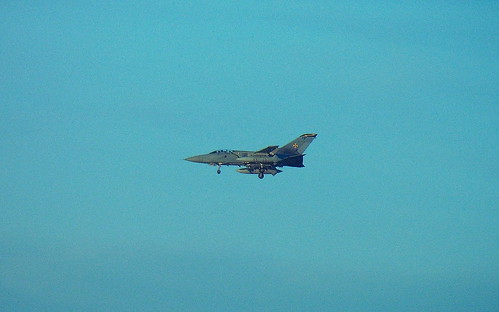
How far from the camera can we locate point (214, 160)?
5079 inches

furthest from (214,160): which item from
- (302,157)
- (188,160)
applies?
(302,157)

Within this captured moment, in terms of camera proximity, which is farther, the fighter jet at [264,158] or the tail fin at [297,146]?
the tail fin at [297,146]

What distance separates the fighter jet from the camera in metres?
125

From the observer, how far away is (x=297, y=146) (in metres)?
128

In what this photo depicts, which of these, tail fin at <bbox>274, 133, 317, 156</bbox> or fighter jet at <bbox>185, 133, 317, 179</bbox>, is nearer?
fighter jet at <bbox>185, 133, 317, 179</bbox>

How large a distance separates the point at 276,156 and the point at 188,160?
41.5 feet

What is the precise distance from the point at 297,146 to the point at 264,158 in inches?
210

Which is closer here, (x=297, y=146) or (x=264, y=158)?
(x=264, y=158)

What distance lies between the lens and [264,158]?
12525cm

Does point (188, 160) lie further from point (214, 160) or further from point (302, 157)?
point (302, 157)

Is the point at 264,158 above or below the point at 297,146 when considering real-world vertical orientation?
below

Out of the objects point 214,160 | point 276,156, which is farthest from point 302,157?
point 214,160

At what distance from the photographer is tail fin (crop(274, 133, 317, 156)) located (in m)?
126

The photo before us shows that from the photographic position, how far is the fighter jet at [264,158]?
12525cm
